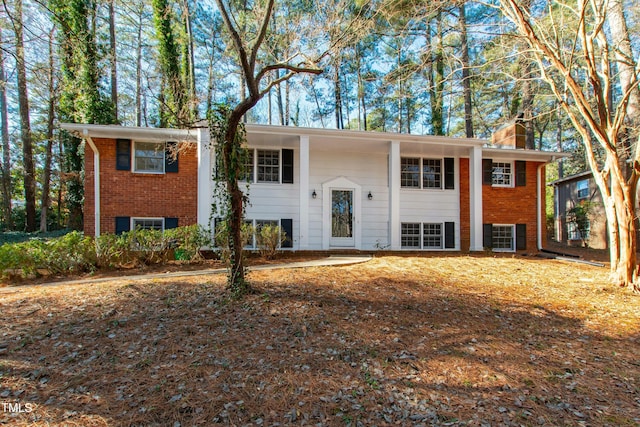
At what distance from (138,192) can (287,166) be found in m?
4.84

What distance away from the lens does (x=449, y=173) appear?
468 inches

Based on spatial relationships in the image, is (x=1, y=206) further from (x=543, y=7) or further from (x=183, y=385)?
(x=543, y=7)

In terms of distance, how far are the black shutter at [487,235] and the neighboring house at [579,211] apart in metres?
8.52

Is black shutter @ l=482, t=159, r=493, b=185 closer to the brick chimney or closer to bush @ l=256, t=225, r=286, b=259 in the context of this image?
the brick chimney

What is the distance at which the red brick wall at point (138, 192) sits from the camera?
9539mm

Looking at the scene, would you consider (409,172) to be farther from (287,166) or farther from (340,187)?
(287,166)

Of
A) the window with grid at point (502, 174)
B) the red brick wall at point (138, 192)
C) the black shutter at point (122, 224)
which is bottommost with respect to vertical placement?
the black shutter at point (122, 224)

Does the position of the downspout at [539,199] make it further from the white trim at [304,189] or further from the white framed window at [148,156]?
the white framed window at [148,156]

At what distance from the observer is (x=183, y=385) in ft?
9.18

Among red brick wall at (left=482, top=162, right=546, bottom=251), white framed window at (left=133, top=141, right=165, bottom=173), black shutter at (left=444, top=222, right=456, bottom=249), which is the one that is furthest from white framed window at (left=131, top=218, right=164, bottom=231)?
red brick wall at (left=482, top=162, right=546, bottom=251)

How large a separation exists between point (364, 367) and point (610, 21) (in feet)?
36.4

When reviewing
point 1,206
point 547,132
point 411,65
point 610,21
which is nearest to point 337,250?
point 411,65

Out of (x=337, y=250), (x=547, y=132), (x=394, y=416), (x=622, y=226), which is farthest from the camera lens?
(x=547, y=132)
